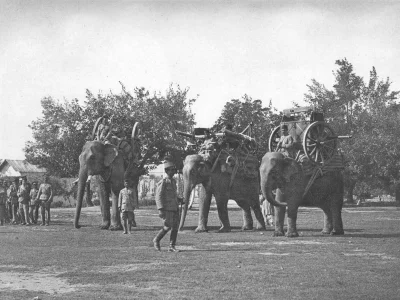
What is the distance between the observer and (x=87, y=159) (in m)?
24.2

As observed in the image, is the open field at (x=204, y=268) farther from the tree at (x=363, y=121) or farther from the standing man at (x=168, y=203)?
the tree at (x=363, y=121)

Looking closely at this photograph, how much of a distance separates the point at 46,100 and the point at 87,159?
179ft

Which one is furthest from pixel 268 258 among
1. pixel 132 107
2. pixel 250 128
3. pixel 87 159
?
pixel 132 107

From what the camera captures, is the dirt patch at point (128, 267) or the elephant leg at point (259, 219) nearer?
the dirt patch at point (128, 267)

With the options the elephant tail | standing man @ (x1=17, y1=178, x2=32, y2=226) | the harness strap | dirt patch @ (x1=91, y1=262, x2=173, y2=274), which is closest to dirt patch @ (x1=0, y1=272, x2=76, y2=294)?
dirt patch @ (x1=91, y1=262, x2=173, y2=274)

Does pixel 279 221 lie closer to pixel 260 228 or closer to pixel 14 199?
pixel 260 228

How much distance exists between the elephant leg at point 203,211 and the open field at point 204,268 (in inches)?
116

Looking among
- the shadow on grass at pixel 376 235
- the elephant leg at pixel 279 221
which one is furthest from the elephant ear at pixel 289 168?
the shadow on grass at pixel 376 235

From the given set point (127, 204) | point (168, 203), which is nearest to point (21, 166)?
point (127, 204)

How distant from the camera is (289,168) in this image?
20203 mm

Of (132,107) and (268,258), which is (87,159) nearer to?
(268,258)

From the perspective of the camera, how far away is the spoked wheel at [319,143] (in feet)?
68.8

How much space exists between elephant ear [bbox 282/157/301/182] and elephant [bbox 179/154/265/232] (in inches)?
152

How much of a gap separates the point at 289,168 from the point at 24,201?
539 inches
